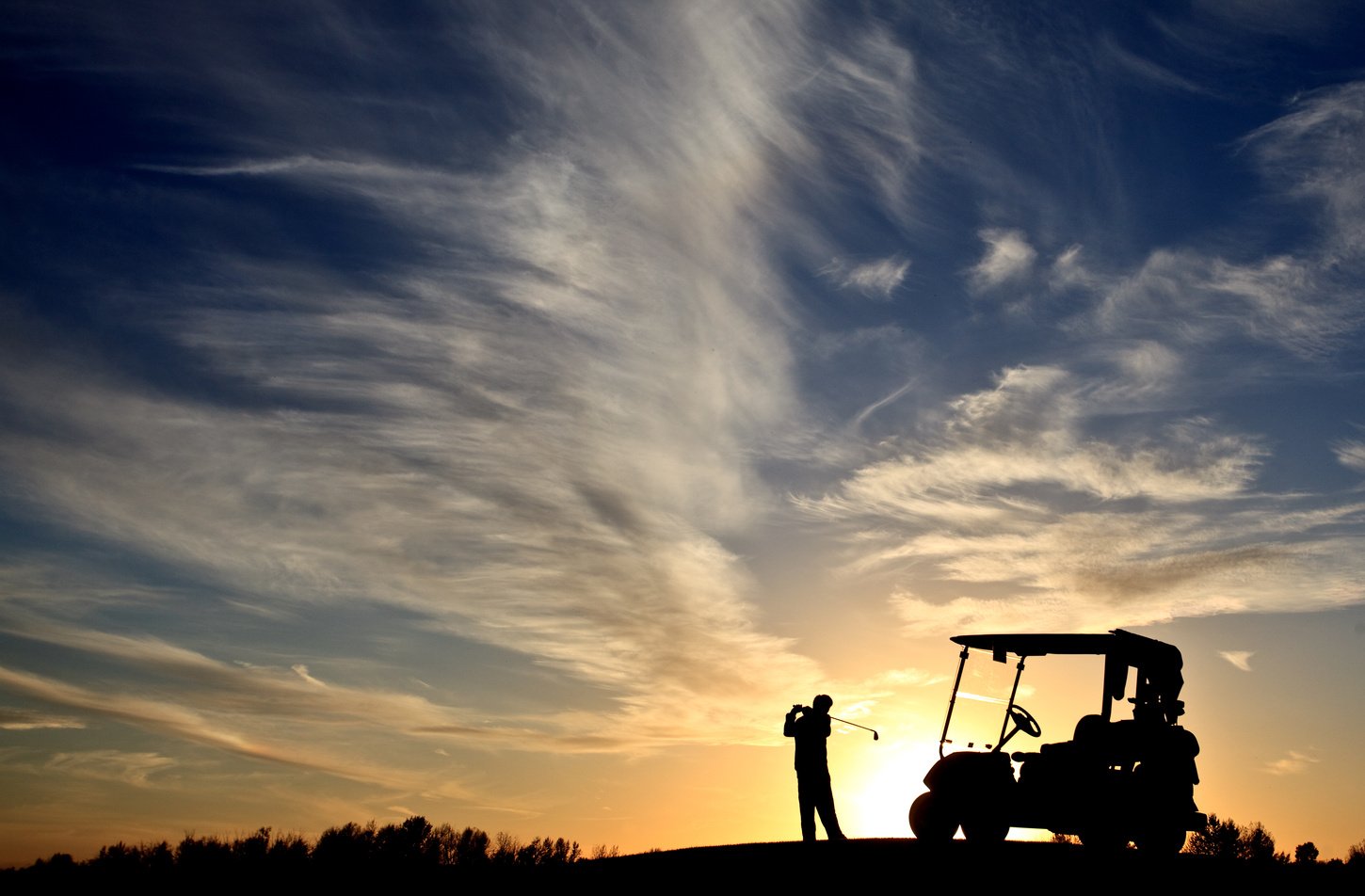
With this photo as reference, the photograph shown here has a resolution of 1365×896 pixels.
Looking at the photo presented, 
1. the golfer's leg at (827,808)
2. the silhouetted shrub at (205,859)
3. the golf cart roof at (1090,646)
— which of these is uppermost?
the golf cart roof at (1090,646)

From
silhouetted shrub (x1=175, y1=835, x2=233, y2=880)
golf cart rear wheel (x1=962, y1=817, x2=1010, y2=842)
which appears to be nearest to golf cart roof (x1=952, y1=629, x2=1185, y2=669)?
golf cart rear wheel (x1=962, y1=817, x2=1010, y2=842)

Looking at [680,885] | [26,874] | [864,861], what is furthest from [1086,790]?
[26,874]

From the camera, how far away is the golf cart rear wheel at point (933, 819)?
51.3 feet

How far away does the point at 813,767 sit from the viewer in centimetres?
1512

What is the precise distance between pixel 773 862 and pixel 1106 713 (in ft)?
17.3

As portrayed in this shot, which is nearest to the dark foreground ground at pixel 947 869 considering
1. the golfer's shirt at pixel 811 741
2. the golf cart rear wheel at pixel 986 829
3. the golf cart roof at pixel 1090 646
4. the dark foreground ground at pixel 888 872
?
the dark foreground ground at pixel 888 872

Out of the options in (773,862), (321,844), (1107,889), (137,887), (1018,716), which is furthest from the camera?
(321,844)

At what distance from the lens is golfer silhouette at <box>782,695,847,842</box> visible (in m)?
15.1

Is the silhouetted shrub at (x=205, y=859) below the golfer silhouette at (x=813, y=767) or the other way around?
below

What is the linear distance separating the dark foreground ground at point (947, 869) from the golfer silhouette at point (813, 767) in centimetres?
32

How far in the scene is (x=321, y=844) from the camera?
109 feet

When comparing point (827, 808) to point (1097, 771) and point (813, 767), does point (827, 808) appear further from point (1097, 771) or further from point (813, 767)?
point (1097, 771)

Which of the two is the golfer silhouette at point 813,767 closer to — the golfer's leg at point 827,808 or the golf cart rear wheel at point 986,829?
the golfer's leg at point 827,808

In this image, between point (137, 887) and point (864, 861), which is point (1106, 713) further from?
point (137, 887)
